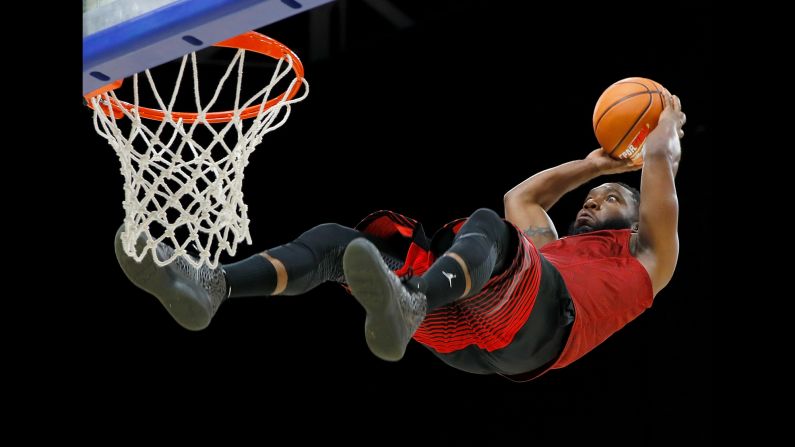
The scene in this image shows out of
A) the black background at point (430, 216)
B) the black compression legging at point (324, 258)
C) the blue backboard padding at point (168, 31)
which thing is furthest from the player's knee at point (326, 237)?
the black background at point (430, 216)

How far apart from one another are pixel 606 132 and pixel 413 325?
151cm

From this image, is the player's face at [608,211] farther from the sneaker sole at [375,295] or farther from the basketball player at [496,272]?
the sneaker sole at [375,295]

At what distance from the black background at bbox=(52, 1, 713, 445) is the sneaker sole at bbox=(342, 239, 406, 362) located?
261 cm

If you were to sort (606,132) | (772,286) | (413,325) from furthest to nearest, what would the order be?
(772,286) → (606,132) → (413,325)

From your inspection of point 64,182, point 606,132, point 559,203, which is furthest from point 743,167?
point 64,182

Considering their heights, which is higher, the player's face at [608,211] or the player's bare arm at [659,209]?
the player's bare arm at [659,209]

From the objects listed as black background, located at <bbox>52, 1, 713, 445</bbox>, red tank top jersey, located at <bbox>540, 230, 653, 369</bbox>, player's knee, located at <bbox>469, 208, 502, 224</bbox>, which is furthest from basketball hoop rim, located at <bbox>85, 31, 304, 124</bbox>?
black background, located at <bbox>52, 1, 713, 445</bbox>

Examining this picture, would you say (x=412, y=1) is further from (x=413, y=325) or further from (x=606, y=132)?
(x=413, y=325)

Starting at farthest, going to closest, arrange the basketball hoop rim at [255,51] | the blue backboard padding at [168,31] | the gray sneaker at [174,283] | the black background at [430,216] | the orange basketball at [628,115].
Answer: the black background at [430,216] → the orange basketball at [628,115] → the basketball hoop rim at [255,51] → the gray sneaker at [174,283] → the blue backboard padding at [168,31]

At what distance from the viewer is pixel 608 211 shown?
4137 millimetres

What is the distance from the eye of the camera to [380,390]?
570cm

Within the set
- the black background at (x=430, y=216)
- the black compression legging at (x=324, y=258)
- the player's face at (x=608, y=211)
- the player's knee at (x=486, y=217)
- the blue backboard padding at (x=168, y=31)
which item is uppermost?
the blue backboard padding at (x=168, y=31)

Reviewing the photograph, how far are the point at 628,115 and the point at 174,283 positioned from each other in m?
1.90

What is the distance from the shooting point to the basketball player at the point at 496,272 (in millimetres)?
2740
